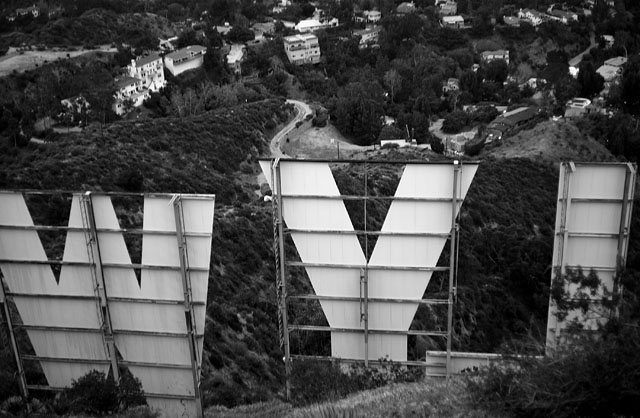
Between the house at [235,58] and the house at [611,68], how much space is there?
3970cm

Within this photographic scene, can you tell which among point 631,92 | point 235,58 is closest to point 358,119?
point 631,92

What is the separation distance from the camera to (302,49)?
78.4 metres

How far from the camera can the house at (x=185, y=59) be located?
232 ft

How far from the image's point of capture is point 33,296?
12.6 metres

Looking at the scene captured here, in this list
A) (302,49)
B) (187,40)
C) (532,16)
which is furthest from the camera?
(532,16)

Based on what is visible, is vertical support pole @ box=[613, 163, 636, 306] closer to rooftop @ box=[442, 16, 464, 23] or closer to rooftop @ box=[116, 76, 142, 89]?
Result: rooftop @ box=[116, 76, 142, 89]

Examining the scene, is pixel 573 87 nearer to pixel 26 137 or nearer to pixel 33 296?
pixel 26 137

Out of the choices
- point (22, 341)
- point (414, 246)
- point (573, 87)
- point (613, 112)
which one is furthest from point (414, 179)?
point (573, 87)

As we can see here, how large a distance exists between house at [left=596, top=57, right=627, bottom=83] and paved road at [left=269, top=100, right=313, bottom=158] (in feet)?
110

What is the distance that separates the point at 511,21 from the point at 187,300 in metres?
90.5

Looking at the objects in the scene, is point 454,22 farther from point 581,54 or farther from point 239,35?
point 239,35

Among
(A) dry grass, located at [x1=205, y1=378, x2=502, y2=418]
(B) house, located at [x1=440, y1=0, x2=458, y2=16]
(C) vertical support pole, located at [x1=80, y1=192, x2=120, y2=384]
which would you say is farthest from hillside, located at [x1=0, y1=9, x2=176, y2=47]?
(A) dry grass, located at [x1=205, y1=378, x2=502, y2=418]

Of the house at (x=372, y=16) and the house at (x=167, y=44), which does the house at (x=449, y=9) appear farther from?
the house at (x=167, y=44)

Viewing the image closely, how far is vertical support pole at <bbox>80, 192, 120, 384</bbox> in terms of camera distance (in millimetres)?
11922
